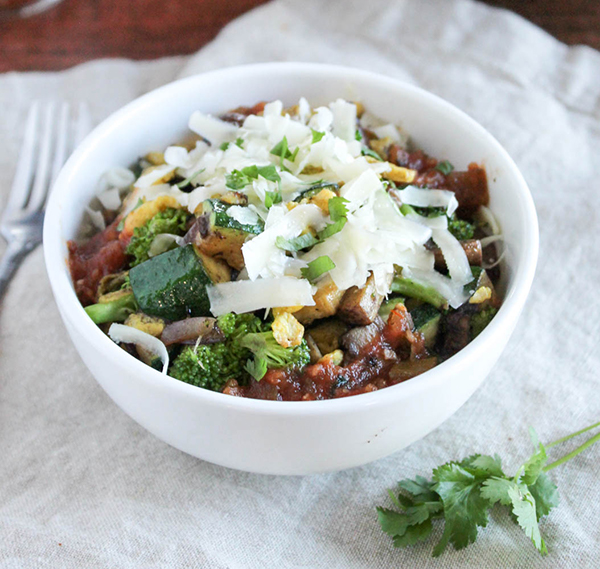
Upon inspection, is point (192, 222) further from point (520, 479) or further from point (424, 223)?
point (520, 479)

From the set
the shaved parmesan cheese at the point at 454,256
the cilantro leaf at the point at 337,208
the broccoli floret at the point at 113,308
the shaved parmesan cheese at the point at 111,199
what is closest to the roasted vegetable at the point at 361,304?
the cilantro leaf at the point at 337,208

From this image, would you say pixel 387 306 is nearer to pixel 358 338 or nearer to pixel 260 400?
pixel 358 338

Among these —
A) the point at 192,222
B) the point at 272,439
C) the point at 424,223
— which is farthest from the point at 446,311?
→ the point at 192,222

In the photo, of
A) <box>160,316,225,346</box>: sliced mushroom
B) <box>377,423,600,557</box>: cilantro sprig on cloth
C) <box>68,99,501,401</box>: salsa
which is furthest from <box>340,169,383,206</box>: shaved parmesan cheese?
<box>377,423,600,557</box>: cilantro sprig on cloth

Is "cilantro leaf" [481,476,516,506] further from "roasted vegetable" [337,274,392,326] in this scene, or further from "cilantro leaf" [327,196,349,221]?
"cilantro leaf" [327,196,349,221]

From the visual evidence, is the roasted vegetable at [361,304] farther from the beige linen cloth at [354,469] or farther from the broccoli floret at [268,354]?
the beige linen cloth at [354,469]

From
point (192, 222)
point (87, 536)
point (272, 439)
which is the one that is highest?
point (192, 222)
